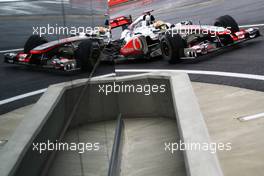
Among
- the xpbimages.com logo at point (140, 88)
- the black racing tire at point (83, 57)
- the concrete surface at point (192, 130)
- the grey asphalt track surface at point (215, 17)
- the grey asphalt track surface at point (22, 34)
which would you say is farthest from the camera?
the grey asphalt track surface at point (215, 17)

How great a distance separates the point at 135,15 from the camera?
76.3 ft

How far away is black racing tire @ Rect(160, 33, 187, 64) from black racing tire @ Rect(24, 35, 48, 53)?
9681 mm

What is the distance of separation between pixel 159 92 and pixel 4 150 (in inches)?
190

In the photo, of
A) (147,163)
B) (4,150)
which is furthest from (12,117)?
(147,163)

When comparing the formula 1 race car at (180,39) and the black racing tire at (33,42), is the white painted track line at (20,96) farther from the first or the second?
the formula 1 race car at (180,39)

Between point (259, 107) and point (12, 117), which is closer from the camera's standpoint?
point (12, 117)

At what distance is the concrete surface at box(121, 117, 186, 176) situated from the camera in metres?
4.44

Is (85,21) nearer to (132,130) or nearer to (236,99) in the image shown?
(132,130)

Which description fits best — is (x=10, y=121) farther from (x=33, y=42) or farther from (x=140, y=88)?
(x=140, y=88)

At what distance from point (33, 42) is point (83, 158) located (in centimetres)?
97

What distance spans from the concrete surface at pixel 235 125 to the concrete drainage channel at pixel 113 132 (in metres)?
0.45

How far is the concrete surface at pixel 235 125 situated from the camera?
441 cm

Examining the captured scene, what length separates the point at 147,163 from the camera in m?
4.63

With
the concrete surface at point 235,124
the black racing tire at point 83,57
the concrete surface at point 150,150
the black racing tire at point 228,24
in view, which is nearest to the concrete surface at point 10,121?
the concrete surface at point 235,124
